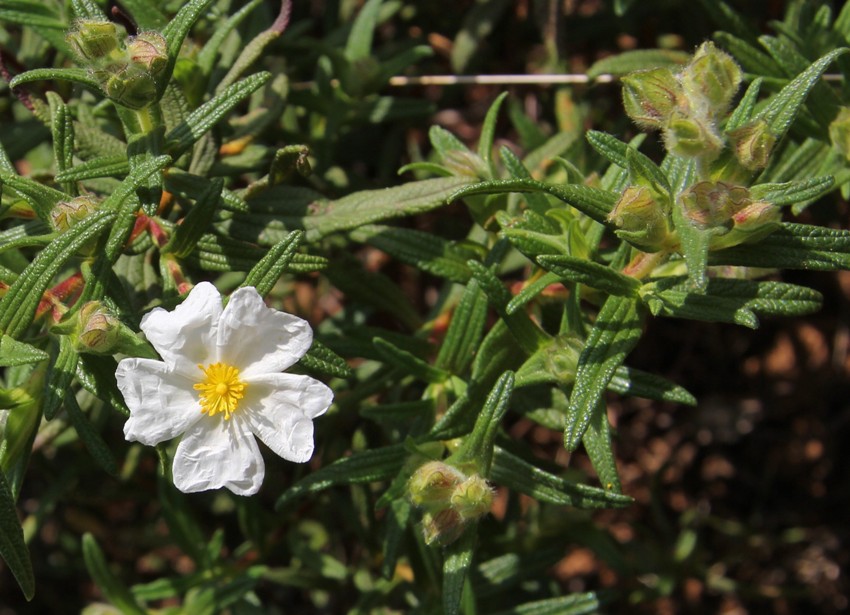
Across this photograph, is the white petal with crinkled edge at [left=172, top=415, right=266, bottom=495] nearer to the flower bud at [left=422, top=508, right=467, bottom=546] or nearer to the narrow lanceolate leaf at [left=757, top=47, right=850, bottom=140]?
the flower bud at [left=422, top=508, right=467, bottom=546]

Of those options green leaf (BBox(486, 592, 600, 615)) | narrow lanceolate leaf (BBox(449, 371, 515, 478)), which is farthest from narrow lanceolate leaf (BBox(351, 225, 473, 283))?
green leaf (BBox(486, 592, 600, 615))

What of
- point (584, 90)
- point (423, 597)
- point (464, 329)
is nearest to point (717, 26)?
point (584, 90)

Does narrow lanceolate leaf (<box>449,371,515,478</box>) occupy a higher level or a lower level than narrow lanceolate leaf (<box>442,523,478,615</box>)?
higher

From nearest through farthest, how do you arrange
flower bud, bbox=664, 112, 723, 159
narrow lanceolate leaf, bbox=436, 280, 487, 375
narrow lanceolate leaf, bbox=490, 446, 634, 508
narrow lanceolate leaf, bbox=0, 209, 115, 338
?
flower bud, bbox=664, 112, 723, 159, narrow lanceolate leaf, bbox=0, 209, 115, 338, narrow lanceolate leaf, bbox=490, 446, 634, 508, narrow lanceolate leaf, bbox=436, 280, 487, 375

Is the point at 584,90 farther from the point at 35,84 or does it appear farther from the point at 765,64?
the point at 35,84

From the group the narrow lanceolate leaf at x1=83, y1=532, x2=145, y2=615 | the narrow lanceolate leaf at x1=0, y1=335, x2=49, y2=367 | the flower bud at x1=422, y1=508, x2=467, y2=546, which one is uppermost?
the narrow lanceolate leaf at x1=0, y1=335, x2=49, y2=367

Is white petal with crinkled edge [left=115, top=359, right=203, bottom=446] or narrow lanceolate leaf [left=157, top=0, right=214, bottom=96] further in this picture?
narrow lanceolate leaf [left=157, top=0, right=214, bottom=96]

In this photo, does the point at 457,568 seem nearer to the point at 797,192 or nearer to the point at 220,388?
the point at 220,388

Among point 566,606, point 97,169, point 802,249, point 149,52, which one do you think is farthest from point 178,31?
point 566,606
